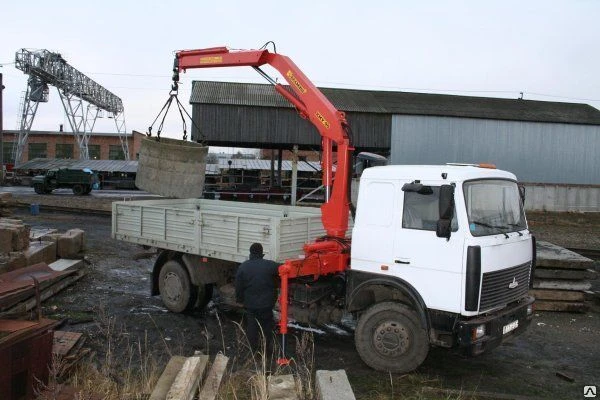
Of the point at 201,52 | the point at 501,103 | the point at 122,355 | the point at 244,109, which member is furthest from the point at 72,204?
the point at 501,103

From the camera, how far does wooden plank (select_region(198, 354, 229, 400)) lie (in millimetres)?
4628

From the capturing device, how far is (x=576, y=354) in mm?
7211

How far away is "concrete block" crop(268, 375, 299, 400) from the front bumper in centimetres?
196

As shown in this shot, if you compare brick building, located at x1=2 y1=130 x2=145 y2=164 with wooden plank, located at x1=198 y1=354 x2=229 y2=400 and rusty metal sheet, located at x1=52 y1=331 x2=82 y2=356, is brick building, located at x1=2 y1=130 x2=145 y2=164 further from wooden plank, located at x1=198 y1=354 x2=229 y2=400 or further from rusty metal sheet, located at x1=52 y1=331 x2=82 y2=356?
wooden plank, located at x1=198 y1=354 x2=229 y2=400

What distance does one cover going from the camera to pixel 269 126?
1080 inches

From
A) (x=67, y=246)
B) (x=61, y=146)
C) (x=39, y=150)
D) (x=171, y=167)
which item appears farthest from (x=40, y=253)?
(x=39, y=150)

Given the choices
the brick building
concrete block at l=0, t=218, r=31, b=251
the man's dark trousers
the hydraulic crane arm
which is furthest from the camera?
the brick building

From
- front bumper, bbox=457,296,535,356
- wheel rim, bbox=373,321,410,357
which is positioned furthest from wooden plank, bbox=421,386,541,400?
wheel rim, bbox=373,321,410,357

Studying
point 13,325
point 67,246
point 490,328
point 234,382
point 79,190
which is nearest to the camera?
point 13,325

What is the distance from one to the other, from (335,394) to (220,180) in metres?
37.3

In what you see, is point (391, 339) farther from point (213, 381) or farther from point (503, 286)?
point (213, 381)

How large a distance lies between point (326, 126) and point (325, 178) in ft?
2.59

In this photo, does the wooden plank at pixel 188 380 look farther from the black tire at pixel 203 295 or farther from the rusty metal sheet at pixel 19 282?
the black tire at pixel 203 295

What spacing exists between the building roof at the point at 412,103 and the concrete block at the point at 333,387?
76.8 ft
